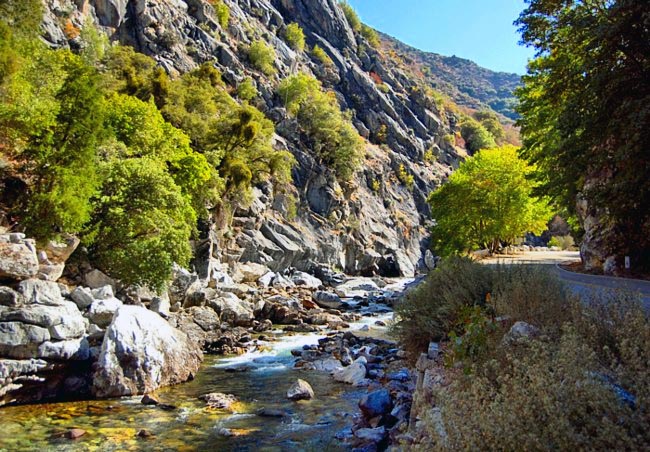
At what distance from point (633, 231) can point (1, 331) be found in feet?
64.3

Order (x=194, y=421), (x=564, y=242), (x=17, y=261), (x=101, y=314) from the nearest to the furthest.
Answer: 1. (x=194, y=421)
2. (x=17, y=261)
3. (x=101, y=314)
4. (x=564, y=242)

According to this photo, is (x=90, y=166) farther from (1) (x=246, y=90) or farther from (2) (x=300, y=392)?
(1) (x=246, y=90)

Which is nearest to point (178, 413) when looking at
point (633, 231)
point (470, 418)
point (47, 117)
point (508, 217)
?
point (470, 418)

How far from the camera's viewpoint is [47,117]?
48.4 feet

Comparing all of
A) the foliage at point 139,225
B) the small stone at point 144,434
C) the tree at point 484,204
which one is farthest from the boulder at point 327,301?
the small stone at point 144,434

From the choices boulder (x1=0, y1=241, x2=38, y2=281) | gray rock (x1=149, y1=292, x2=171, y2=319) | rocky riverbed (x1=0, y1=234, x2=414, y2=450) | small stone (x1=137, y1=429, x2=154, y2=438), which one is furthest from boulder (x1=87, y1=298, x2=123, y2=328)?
small stone (x1=137, y1=429, x2=154, y2=438)

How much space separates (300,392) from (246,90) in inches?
1880

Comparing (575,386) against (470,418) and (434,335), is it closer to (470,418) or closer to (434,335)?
(470,418)

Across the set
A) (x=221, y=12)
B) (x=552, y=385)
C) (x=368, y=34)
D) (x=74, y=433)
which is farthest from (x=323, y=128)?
(x=368, y=34)

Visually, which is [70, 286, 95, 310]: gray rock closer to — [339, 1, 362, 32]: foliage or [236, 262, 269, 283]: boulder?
[236, 262, 269, 283]: boulder

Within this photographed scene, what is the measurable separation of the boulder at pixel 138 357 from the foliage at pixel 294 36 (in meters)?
74.2

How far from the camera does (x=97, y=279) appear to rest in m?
15.8

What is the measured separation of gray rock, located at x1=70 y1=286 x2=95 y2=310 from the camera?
12459 millimetres

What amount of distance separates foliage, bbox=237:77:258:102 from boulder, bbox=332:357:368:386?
46219 mm
